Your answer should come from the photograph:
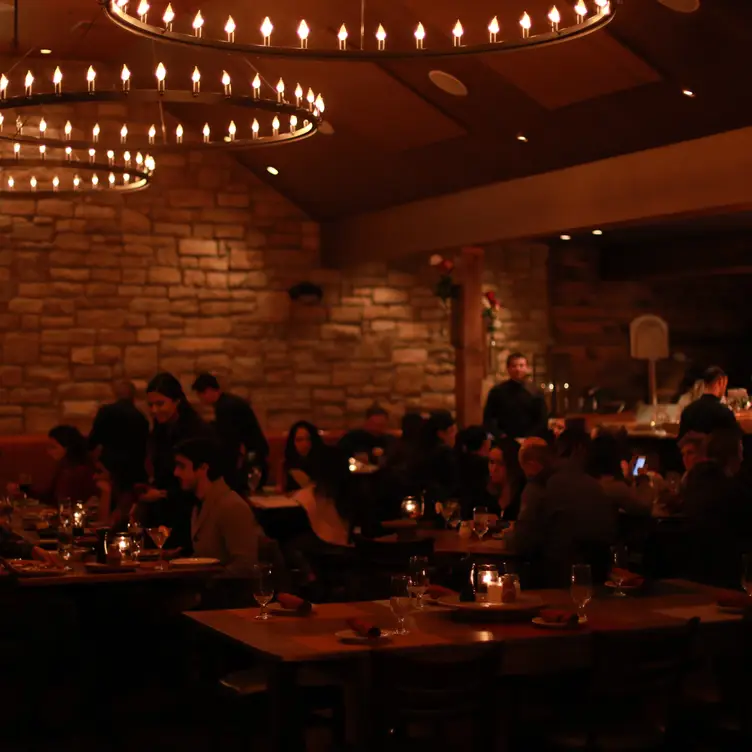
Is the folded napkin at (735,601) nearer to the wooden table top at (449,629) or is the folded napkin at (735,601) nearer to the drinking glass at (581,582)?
the wooden table top at (449,629)

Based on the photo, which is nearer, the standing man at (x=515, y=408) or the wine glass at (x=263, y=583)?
the wine glass at (x=263, y=583)

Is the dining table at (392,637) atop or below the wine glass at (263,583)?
below

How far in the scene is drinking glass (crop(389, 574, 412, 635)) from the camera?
4.42 meters

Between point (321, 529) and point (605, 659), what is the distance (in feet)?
10.3

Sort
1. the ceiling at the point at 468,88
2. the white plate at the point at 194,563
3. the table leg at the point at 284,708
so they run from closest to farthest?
the table leg at the point at 284,708
the white plate at the point at 194,563
the ceiling at the point at 468,88

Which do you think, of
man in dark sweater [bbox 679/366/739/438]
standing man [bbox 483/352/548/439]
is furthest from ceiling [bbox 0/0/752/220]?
man in dark sweater [bbox 679/366/739/438]

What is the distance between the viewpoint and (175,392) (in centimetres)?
828

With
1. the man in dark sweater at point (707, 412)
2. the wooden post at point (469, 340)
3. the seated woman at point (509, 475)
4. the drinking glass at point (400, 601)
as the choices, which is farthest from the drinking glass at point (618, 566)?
the wooden post at point (469, 340)

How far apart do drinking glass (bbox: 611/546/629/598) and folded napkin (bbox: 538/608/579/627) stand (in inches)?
31.7

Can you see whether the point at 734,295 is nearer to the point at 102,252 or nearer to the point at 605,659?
the point at 102,252

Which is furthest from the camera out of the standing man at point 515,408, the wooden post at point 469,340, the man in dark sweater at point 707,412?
the wooden post at point 469,340

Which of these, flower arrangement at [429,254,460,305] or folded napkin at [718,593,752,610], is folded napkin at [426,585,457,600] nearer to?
folded napkin at [718,593,752,610]

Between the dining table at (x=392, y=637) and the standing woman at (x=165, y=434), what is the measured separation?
2318 millimetres

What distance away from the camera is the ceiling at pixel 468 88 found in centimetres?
819
